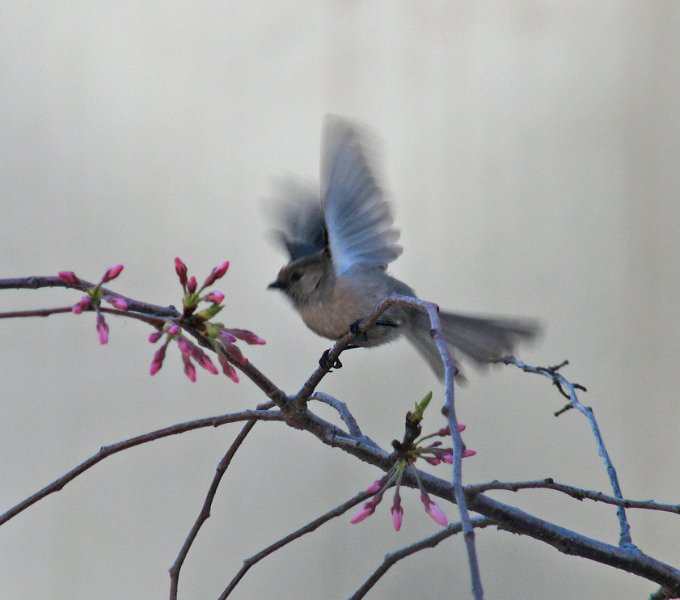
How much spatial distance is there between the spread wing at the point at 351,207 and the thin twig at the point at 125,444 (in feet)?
1.35

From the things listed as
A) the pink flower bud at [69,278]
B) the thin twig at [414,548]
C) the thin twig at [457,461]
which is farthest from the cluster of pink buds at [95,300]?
the thin twig at [414,548]

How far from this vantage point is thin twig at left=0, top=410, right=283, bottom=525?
23.9 inches

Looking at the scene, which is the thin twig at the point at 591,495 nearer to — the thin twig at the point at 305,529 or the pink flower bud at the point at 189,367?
the thin twig at the point at 305,529

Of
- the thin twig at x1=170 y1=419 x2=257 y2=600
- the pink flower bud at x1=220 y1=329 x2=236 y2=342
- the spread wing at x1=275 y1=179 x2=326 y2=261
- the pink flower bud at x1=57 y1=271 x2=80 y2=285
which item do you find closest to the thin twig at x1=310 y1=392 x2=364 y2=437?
the thin twig at x1=170 y1=419 x2=257 y2=600

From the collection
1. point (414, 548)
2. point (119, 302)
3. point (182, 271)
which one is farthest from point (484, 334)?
point (119, 302)

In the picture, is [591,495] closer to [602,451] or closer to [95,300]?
[602,451]

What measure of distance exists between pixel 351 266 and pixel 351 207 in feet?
0.62

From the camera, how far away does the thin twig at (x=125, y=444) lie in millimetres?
607

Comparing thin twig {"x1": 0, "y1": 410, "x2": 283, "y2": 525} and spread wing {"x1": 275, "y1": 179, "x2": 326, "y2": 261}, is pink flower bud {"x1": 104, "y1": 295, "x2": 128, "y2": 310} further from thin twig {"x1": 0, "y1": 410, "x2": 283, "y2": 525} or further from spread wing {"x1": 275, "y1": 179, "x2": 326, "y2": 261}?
spread wing {"x1": 275, "y1": 179, "x2": 326, "y2": 261}

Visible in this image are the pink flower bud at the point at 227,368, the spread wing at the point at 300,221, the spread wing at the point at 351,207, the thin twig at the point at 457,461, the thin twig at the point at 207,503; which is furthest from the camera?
the spread wing at the point at 300,221

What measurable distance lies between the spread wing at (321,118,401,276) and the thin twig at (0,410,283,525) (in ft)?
1.35

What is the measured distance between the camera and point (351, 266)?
4.21 feet

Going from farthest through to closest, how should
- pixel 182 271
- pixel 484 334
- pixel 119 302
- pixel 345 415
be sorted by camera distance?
pixel 484 334
pixel 345 415
pixel 182 271
pixel 119 302

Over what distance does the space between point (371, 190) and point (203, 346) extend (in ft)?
1.50
